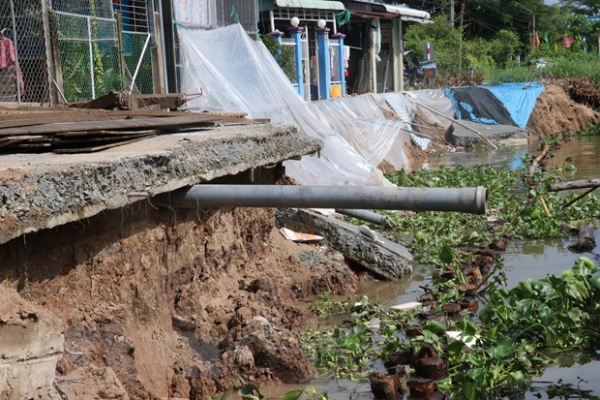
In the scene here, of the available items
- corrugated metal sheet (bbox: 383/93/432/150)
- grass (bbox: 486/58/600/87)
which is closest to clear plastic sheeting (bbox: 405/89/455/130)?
corrugated metal sheet (bbox: 383/93/432/150)

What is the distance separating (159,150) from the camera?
19.6ft

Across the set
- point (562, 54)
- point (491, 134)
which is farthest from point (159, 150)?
point (562, 54)

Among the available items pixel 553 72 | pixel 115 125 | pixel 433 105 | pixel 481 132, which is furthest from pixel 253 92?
pixel 553 72

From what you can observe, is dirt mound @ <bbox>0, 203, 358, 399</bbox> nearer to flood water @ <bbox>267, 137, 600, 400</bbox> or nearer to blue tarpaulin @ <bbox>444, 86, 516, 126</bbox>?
flood water @ <bbox>267, 137, 600, 400</bbox>

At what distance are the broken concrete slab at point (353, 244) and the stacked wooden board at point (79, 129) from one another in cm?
209

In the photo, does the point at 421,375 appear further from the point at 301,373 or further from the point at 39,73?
the point at 39,73

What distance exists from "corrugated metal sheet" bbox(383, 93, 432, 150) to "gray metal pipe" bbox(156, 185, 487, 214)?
18030mm

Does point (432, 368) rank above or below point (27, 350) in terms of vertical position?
below

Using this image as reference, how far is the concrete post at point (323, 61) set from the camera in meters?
25.6

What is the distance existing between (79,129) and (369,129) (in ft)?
47.0

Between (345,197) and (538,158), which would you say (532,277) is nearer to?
(345,197)

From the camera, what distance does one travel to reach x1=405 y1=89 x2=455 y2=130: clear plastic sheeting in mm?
26688

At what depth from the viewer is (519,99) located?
96.4 feet

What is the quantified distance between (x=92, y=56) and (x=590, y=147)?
17329 millimetres
